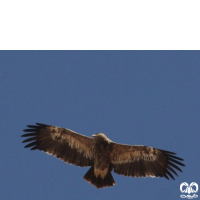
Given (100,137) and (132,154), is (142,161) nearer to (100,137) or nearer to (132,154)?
(132,154)

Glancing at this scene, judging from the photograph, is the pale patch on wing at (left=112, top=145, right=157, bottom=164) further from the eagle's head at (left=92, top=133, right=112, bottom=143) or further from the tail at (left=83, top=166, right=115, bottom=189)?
the eagle's head at (left=92, top=133, right=112, bottom=143)

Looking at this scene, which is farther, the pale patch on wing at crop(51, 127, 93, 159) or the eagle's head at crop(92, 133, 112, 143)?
the pale patch on wing at crop(51, 127, 93, 159)

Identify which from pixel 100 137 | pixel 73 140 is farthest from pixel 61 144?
pixel 100 137

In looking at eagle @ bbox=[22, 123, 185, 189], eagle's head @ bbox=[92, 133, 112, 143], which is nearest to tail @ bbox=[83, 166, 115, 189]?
eagle @ bbox=[22, 123, 185, 189]

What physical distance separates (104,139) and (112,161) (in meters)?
1.03

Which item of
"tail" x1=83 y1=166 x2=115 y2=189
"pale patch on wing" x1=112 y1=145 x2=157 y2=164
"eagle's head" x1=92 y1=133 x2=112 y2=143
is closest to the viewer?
"eagle's head" x1=92 y1=133 x2=112 y2=143

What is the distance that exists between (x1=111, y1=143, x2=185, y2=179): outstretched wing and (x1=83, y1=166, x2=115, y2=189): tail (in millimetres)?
398

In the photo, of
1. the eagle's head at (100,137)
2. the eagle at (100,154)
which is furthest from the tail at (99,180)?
the eagle's head at (100,137)

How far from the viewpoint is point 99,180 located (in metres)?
14.4

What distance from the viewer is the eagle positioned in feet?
47.0

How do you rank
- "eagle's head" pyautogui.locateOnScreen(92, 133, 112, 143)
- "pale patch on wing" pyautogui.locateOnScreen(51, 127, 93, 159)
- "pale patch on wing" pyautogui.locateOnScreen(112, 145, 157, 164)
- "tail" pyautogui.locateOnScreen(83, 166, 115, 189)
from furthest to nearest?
1. "pale patch on wing" pyautogui.locateOnScreen(51, 127, 93, 159)
2. "pale patch on wing" pyautogui.locateOnScreen(112, 145, 157, 164)
3. "tail" pyautogui.locateOnScreen(83, 166, 115, 189)
4. "eagle's head" pyautogui.locateOnScreen(92, 133, 112, 143)

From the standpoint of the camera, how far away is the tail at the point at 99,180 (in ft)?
46.9

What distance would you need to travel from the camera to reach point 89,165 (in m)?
14.7

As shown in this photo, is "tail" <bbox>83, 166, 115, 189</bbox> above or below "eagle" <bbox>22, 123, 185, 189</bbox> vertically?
below
